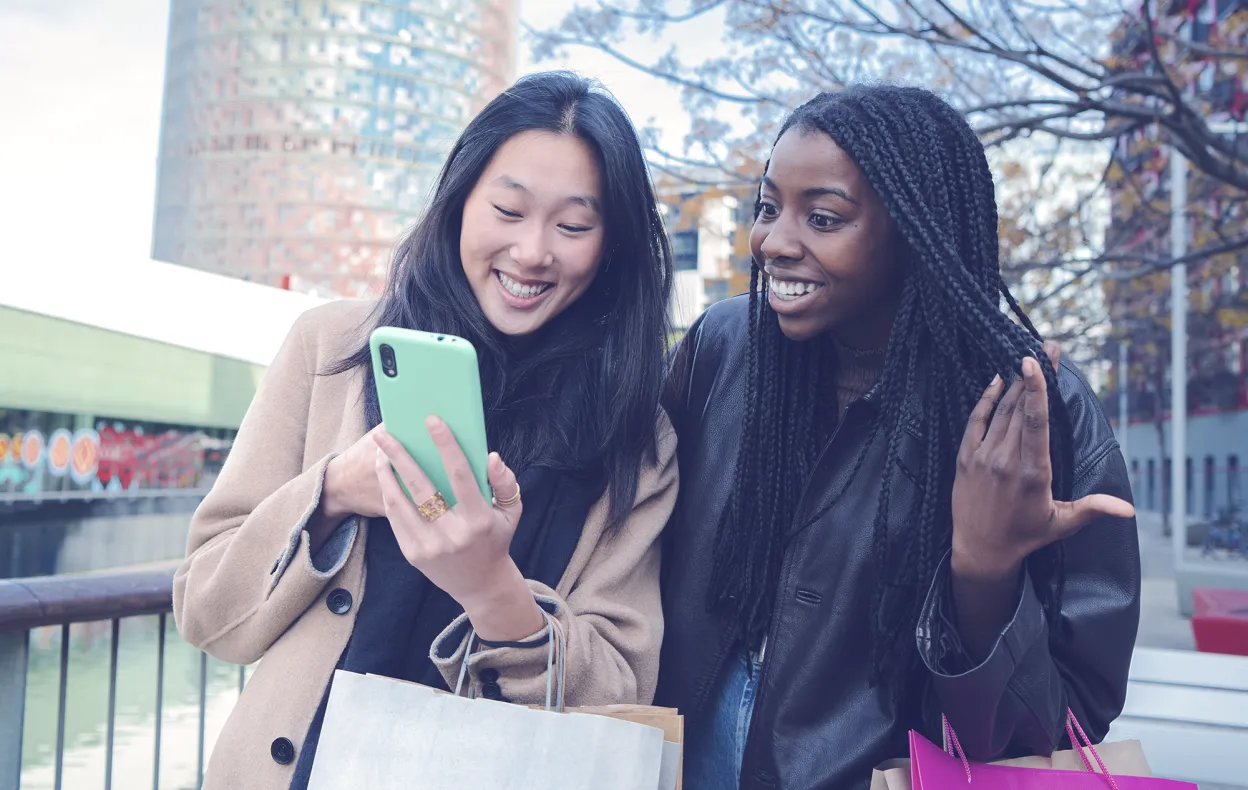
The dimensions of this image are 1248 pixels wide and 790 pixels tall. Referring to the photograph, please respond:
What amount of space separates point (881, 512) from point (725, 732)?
61cm

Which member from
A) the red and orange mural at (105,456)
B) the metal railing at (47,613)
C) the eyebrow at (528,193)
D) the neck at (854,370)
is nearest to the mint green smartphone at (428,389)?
the eyebrow at (528,193)

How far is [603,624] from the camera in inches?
79.3

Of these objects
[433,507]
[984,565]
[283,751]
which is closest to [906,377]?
[984,565]

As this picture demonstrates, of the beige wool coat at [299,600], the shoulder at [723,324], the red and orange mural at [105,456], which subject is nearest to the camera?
the beige wool coat at [299,600]

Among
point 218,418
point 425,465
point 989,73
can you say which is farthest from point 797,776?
point 218,418

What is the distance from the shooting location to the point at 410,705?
1.63 metres

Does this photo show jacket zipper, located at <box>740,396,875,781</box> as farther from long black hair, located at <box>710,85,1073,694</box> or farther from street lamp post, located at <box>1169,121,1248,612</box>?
street lamp post, located at <box>1169,121,1248,612</box>

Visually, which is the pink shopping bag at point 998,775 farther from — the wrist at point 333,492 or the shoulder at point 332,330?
the shoulder at point 332,330

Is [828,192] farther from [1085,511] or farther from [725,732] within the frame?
[725,732]

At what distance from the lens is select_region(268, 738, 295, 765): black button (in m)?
1.89

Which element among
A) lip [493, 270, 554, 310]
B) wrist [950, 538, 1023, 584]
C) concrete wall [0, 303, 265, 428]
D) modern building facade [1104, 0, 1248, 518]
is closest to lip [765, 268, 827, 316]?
lip [493, 270, 554, 310]

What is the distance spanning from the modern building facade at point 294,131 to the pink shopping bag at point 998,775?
146ft

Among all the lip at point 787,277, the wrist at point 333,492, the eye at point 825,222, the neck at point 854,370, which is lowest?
the wrist at point 333,492

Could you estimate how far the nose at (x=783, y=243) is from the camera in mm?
2150
